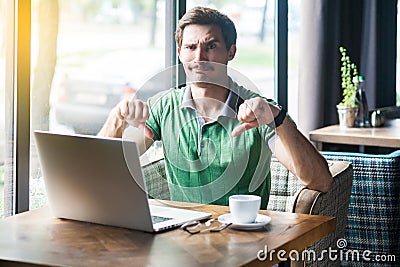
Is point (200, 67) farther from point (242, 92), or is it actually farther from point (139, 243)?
point (139, 243)

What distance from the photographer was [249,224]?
6.57 ft

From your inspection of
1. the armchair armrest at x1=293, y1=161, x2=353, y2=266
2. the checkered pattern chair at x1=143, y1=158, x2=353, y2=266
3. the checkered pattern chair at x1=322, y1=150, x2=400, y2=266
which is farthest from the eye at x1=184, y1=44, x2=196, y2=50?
the checkered pattern chair at x1=322, y1=150, x2=400, y2=266

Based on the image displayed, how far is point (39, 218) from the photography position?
218 centimetres

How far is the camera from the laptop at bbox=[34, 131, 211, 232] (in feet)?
6.35

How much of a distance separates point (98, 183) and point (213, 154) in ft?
2.08

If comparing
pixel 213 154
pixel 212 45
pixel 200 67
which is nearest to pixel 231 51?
pixel 212 45

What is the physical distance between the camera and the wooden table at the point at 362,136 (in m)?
3.71

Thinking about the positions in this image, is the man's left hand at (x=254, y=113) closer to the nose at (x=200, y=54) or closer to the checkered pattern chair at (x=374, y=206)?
the nose at (x=200, y=54)

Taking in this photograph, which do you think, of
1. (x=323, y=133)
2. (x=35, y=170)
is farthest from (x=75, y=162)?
(x=323, y=133)

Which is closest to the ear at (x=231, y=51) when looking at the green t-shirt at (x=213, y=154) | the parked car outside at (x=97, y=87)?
the green t-shirt at (x=213, y=154)

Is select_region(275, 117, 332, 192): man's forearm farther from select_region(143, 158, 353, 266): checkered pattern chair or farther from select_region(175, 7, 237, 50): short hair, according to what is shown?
select_region(175, 7, 237, 50): short hair

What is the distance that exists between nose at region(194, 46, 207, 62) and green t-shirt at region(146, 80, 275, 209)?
0.49 feet

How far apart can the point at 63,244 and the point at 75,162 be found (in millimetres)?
250

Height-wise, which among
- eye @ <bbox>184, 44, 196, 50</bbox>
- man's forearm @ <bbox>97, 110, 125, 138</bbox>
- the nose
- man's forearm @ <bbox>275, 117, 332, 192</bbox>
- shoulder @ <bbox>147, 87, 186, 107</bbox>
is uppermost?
eye @ <bbox>184, 44, 196, 50</bbox>
